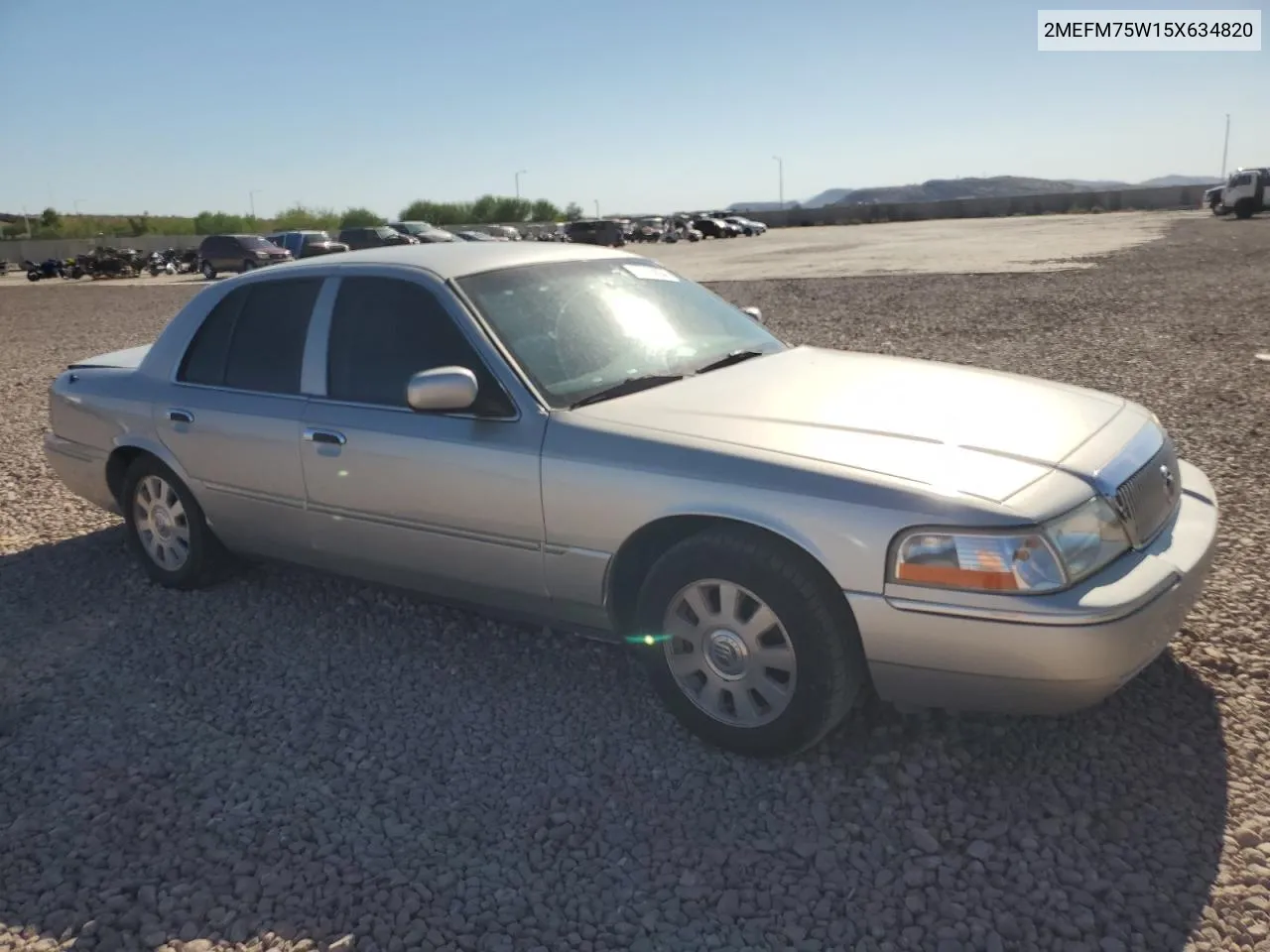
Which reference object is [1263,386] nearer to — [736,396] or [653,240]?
[736,396]

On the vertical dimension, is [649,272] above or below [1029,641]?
above

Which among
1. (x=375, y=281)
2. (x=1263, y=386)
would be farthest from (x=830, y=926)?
(x=1263, y=386)

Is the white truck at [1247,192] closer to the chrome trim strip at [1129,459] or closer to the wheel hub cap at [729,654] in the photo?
the chrome trim strip at [1129,459]

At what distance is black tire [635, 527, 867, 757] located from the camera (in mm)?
2951

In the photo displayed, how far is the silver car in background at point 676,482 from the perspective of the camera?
2799 millimetres

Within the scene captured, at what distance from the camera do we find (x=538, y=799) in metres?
3.12

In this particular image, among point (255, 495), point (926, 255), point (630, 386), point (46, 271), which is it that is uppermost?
point (46, 271)

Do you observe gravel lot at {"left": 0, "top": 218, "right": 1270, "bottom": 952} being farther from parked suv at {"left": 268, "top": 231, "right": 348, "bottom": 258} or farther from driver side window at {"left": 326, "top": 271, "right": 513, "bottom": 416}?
parked suv at {"left": 268, "top": 231, "right": 348, "bottom": 258}

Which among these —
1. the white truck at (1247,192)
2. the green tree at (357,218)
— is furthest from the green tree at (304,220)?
the white truck at (1247,192)

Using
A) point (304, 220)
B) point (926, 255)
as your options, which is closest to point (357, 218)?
point (304, 220)

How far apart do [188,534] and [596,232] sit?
45.1 m

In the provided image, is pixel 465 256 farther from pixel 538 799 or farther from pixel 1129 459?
pixel 1129 459

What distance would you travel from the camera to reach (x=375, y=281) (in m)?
4.13

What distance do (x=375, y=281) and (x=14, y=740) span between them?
2167 mm
